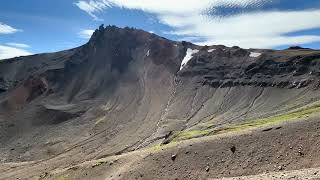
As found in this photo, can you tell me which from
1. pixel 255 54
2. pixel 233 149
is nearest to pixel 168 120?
pixel 255 54

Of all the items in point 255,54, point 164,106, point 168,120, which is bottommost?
point 168,120

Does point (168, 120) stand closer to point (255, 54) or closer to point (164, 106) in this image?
point (164, 106)

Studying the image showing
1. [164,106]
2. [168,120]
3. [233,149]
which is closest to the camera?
[233,149]

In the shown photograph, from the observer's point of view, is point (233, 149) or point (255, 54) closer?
point (233, 149)

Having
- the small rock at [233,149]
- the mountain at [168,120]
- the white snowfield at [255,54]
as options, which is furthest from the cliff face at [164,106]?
the small rock at [233,149]

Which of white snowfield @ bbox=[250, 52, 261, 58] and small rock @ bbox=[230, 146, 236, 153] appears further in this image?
white snowfield @ bbox=[250, 52, 261, 58]

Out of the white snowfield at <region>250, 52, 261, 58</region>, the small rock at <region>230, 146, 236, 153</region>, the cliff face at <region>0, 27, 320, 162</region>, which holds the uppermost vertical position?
the white snowfield at <region>250, 52, 261, 58</region>

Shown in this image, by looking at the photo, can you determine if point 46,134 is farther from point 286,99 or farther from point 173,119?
point 286,99

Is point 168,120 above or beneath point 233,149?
beneath

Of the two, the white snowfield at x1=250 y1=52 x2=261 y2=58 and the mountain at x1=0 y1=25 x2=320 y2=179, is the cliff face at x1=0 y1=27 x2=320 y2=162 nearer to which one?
the white snowfield at x1=250 y1=52 x2=261 y2=58

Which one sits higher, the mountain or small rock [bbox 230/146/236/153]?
small rock [bbox 230/146/236/153]

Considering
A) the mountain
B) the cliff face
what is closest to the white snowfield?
the cliff face

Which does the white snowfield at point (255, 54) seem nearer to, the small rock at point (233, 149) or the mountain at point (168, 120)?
the mountain at point (168, 120)

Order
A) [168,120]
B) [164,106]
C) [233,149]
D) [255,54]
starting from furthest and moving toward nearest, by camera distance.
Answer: [255,54]
[164,106]
[168,120]
[233,149]
